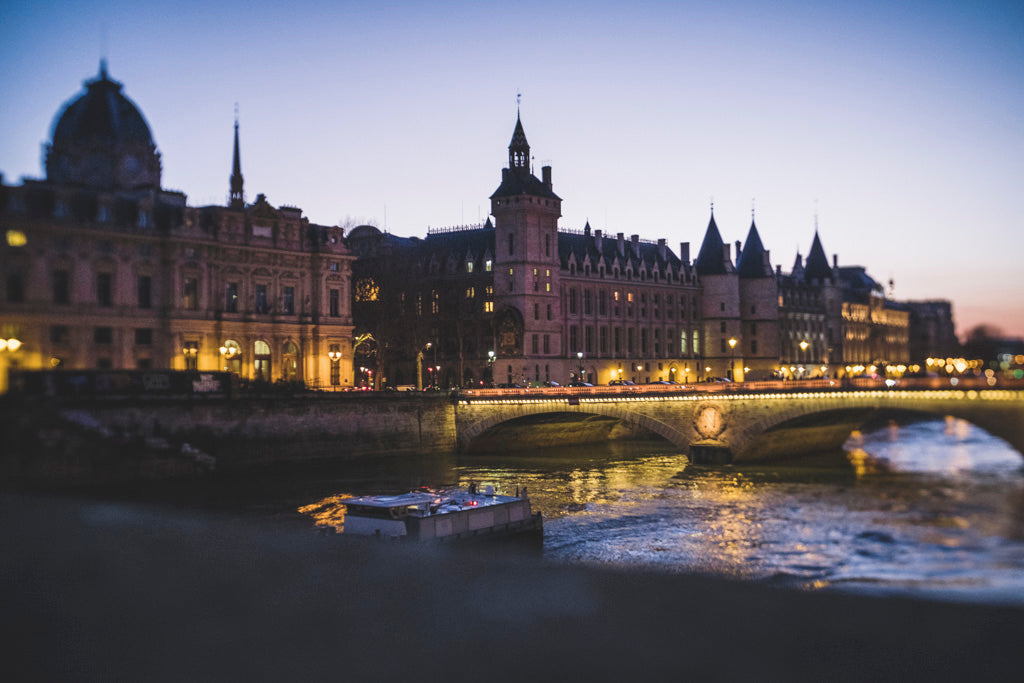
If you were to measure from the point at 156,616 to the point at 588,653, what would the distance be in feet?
47.8

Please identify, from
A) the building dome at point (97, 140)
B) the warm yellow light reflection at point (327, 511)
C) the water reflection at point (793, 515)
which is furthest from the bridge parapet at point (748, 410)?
the building dome at point (97, 140)

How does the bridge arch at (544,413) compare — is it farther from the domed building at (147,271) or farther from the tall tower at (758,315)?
the tall tower at (758,315)

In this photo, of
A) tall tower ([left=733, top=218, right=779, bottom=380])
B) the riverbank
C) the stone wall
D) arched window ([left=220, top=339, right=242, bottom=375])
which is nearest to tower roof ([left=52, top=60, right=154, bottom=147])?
arched window ([left=220, top=339, right=242, bottom=375])

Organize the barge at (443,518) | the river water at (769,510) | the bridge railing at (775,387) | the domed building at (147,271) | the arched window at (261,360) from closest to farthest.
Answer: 1. the river water at (769,510)
2. the barge at (443,518)
3. the bridge railing at (775,387)
4. the domed building at (147,271)
5. the arched window at (261,360)

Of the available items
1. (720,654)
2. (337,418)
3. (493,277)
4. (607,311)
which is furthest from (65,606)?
(607,311)

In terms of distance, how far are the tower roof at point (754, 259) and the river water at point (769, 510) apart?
6935cm

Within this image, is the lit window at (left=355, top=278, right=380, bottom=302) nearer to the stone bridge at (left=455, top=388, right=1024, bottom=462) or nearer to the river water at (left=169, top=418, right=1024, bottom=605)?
the stone bridge at (left=455, top=388, right=1024, bottom=462)

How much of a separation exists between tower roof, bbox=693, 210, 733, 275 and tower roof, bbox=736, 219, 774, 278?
172 inches

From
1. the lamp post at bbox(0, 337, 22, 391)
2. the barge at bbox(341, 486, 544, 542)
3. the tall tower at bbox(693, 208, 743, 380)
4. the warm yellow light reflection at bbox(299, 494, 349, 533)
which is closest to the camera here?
the barge at bbox(341, 486, 544, 542)

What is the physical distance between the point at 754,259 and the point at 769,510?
102 m

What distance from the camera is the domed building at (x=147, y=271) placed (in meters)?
69.4

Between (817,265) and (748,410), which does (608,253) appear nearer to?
(817,265)

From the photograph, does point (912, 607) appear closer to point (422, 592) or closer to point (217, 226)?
point (422, 592)

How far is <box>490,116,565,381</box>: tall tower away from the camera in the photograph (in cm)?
11594
